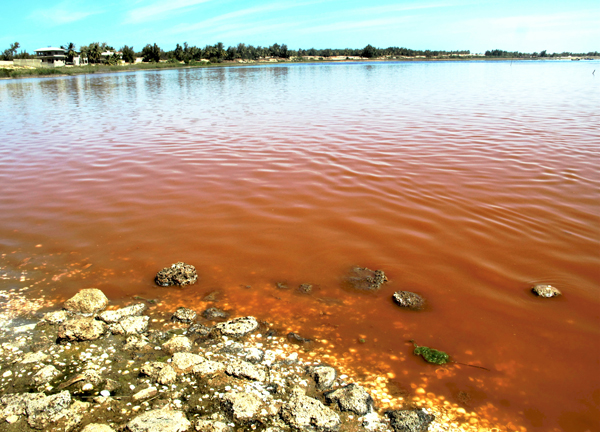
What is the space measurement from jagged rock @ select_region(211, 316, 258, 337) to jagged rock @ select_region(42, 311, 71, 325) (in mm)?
1521

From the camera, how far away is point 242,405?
2857 millimetres

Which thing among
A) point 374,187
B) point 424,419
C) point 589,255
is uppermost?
point 374,187

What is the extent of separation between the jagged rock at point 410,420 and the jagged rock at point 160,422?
1.43m

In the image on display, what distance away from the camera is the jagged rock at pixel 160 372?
3115mm

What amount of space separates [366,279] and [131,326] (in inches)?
103

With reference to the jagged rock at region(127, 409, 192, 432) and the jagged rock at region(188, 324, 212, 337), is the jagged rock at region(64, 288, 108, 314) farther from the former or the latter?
the jagged rock at region(127, 409, 192, 432)

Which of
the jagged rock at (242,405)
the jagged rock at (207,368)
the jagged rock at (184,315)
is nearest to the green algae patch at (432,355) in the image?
the jagged rock at (242,405)

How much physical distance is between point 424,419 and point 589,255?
12.3 feet

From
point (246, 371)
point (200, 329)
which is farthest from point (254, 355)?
point (200, 329)

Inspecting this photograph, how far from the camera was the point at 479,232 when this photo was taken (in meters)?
5.76

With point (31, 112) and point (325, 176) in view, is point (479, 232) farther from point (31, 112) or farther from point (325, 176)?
point (31, 112)

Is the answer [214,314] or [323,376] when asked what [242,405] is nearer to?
[323,376]

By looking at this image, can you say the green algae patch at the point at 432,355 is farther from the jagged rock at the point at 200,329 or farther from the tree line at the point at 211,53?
the tree line at the point at 211,53

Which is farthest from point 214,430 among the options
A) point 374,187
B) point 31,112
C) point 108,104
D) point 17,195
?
point 108,104
